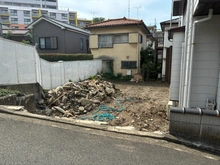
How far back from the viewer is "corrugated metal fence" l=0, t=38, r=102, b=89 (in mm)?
5973

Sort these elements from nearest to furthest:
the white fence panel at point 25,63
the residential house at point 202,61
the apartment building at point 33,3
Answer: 1. the residential house at point 202,61
2. the white fence panel at point 25,63
3. the apartment building at point 33,3

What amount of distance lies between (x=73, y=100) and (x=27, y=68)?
2.53 meters

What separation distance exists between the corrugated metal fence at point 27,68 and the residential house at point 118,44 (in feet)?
17.7

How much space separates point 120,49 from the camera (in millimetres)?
13984

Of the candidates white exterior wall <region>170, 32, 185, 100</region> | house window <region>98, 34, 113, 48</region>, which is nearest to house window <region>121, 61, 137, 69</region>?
house window <region>98, 34, 113, 48</region>

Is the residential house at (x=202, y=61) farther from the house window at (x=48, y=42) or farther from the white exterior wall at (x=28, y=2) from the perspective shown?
the white exterior wall at (x=28, y=2)

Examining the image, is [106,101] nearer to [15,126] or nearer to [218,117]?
[15,126]

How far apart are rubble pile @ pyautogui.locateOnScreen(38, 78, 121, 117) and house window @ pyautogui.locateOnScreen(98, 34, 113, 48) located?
280 inches

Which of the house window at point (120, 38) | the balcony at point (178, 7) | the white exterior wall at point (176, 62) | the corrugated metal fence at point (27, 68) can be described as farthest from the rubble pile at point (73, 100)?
the house window at point (120, 38)

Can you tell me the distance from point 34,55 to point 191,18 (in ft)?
21.9

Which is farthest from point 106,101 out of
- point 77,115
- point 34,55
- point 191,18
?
point 191,18

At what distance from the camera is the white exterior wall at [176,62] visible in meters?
4.57

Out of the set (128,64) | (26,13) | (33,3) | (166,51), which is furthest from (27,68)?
(33,3)

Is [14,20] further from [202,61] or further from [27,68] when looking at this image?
[202,61]
